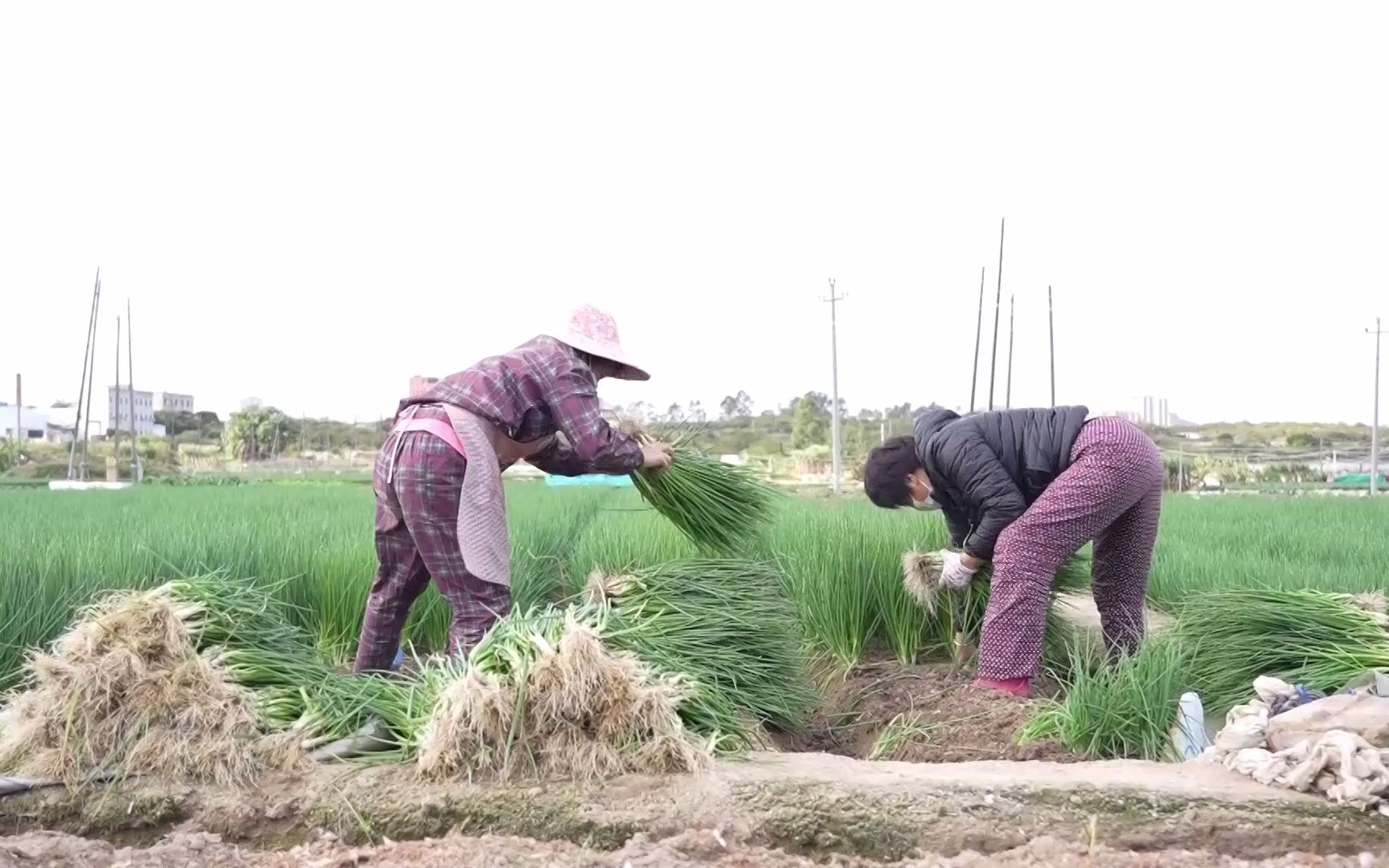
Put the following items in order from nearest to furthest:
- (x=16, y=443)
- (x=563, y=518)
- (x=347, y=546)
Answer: (x=347, y=546), (x=563, y=518), (x=16, y=443)

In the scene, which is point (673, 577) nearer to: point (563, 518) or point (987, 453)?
point (987, 453)

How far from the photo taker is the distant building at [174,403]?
38.8 meters

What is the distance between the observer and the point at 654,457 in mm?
2797

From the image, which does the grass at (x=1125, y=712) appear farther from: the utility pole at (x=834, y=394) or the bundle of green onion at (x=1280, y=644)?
the utility pole at (x=834, y=394)

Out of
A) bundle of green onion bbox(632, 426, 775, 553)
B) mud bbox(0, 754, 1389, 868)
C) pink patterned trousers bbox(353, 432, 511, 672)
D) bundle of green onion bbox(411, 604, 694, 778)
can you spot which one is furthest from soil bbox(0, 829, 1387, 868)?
bundle of green onion bbox(632, 426, 775, 553)

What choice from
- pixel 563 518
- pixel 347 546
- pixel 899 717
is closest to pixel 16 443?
pixel 563 518

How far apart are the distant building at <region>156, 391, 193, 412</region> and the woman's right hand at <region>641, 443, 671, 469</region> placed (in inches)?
1599

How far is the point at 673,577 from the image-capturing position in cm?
273

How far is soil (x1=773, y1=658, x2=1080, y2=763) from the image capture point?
230 centimetres

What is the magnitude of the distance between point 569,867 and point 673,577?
1.25m

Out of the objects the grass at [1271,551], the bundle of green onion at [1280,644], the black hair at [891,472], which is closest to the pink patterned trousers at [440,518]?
the black hair at [891,472]

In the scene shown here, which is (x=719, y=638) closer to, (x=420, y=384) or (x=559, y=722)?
(x=559, y=722)

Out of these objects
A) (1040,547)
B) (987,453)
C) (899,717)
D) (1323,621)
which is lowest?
(899,717)


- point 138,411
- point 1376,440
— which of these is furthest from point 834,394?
point 138,411
